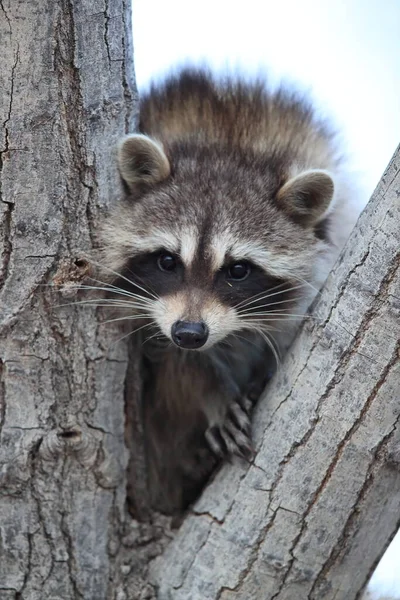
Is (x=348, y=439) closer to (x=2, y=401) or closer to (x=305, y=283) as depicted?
(x=305, y=283)

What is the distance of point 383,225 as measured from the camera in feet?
7.35

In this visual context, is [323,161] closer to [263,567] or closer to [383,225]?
[383,225]

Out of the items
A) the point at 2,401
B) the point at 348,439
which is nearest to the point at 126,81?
the point at 2,401

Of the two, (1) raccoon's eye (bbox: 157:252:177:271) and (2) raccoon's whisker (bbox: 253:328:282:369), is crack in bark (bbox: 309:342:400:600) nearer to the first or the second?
(2) raccoon's whisker (bbox: 253:328:282:369)

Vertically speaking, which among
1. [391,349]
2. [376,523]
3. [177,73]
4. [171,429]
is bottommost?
[171,429]

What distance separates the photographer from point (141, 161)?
284cm

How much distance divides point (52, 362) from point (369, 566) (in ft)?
4.05

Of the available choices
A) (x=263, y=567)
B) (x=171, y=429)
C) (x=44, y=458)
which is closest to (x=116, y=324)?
(x=44, y=458)

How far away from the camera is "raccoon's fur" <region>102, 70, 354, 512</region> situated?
2.85m

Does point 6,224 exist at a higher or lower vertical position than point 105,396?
higher

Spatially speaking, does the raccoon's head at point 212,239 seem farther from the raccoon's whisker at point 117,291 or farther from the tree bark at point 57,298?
the tree bark at point 57,298

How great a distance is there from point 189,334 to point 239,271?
38cm

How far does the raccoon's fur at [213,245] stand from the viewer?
112 inches

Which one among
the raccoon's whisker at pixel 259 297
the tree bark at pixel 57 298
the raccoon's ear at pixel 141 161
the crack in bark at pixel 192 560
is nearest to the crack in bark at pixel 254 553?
the crack in bark at pixel 192 560
